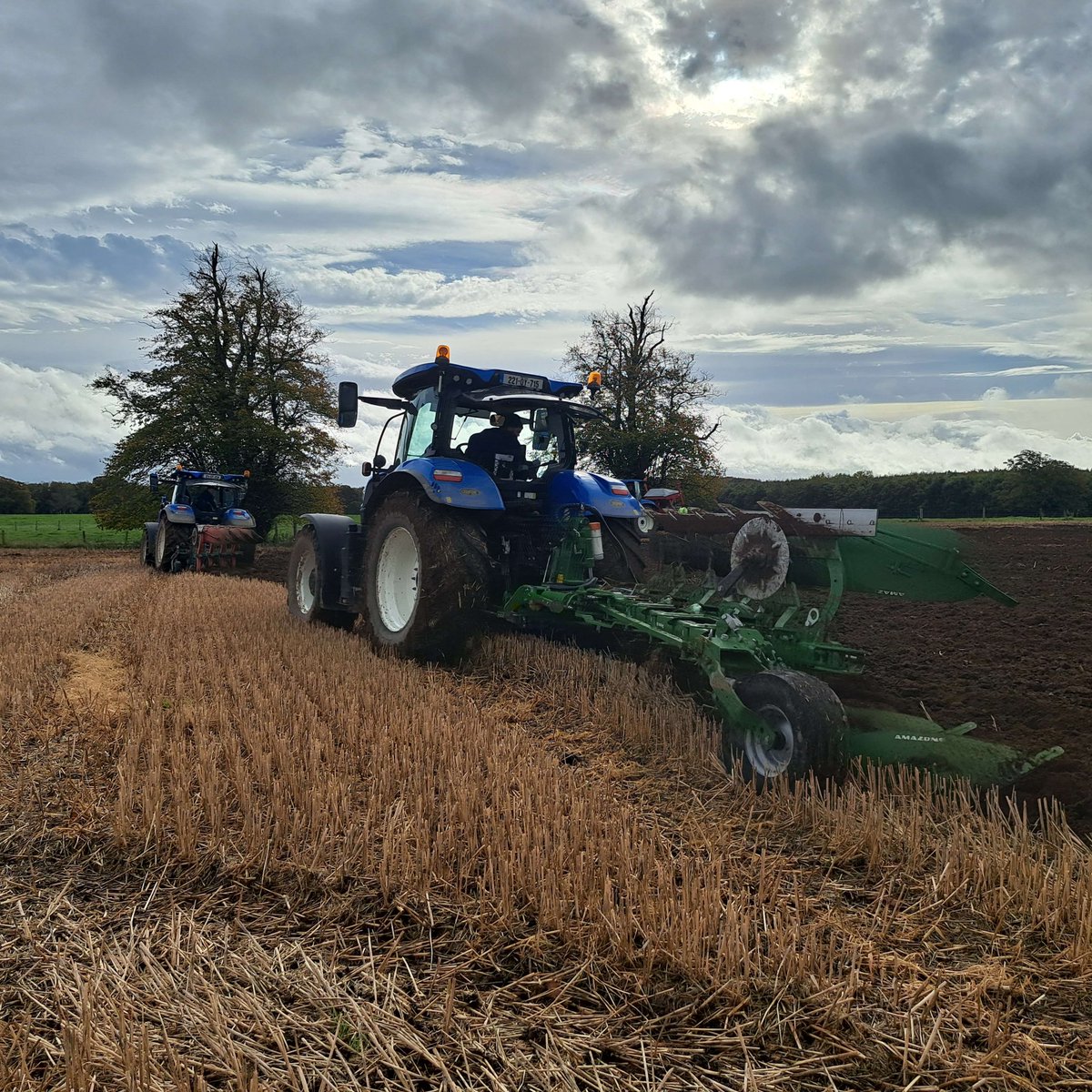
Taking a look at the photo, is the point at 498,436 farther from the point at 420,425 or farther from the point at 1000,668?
the point at 1000,668

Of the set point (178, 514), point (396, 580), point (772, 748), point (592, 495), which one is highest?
point (592, 495)

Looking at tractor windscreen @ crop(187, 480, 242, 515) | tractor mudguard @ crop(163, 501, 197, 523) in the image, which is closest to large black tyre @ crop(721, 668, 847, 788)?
tractor mudguard @ crop(163, 501, 197, 523)

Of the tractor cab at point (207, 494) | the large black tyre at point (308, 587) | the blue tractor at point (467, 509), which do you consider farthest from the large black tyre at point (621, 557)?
the tractor cab at point (207, 494)

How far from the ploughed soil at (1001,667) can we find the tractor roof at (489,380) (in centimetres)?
327

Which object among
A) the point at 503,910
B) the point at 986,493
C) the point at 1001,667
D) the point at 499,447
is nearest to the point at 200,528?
the point at 499,447

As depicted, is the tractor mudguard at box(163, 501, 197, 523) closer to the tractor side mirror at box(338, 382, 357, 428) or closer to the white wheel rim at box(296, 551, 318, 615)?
the white wheel rim at box(296, 551, 318, 615)

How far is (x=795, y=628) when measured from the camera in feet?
15.4

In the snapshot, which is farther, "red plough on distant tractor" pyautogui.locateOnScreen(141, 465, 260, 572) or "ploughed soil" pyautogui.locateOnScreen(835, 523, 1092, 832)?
"red plough on distant tractor" pyautogui.locateOnScreen(141, 465, 260, 572)

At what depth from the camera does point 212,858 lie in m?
3.03

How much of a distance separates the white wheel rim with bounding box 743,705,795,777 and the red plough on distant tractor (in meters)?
14.2

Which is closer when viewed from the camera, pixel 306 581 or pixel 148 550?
pixel 306 581

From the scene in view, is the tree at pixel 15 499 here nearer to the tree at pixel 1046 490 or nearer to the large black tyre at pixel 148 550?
the large black tyre at pixel 148 550

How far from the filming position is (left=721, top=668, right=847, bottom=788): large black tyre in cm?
364

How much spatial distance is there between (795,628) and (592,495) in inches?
88.6
